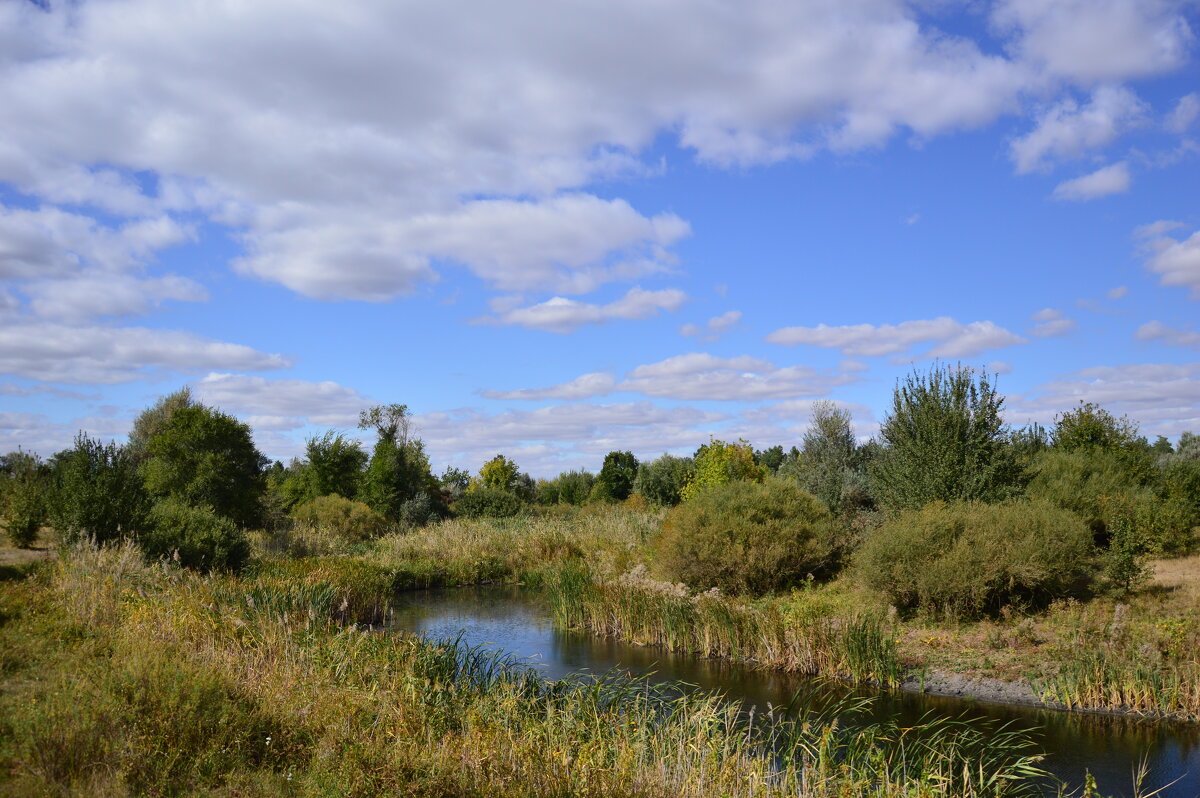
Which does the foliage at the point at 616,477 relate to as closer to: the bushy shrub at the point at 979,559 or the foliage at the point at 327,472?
the foliage at the point at 327,472

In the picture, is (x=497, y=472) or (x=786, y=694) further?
(x=497, y=472)

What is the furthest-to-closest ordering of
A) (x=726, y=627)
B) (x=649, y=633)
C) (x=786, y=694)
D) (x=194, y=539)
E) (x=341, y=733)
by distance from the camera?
(x=194, y=539), (x=649, y=633), (x=726, y=627), (x=786, y=694), (x=341, y=733)

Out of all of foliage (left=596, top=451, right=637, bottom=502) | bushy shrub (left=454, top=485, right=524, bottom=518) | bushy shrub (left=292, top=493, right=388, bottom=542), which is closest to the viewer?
bushy shrub (left=292, top=493, right=388, bottom=542)

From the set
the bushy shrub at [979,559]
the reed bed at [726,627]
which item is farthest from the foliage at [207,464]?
the bushy shrub at [979,559]

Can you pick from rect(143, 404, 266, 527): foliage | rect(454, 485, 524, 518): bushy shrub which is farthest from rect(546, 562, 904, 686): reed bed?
rect(454, 485, 524, 518): bushy shrub

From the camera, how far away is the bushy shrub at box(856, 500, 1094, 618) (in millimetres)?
14391

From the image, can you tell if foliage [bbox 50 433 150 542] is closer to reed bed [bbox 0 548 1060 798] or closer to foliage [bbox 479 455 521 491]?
reed bed [bbox 0 548 1060 798]

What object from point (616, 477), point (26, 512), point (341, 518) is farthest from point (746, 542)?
point (616, 477)

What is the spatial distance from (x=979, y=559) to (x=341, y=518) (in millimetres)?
25158

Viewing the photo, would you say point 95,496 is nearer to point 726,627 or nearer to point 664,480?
point 726,627

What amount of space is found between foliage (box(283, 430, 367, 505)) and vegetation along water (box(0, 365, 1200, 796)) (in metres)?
7.89

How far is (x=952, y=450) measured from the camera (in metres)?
19.2

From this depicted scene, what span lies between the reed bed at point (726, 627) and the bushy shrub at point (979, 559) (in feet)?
3.57

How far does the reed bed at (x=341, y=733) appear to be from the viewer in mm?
5883
